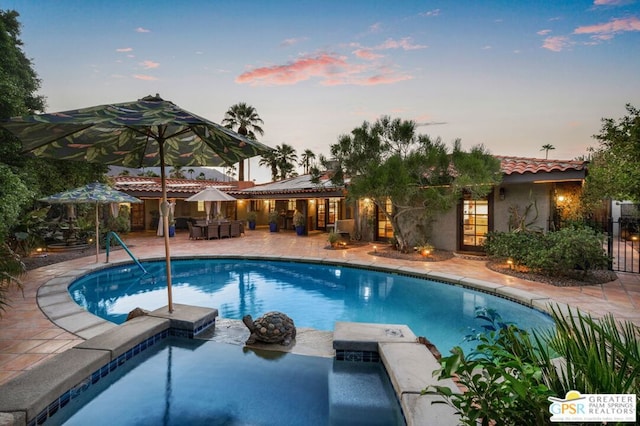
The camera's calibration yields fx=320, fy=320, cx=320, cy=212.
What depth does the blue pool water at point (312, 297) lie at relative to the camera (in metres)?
6.31

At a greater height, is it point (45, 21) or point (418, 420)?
point (45, 21)

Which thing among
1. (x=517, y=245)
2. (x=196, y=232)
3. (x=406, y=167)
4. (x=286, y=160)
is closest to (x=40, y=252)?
(x=196, y=232)

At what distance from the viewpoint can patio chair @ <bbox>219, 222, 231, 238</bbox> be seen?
16.8 meters

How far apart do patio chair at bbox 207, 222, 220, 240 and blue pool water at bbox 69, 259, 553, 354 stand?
529 centimetres

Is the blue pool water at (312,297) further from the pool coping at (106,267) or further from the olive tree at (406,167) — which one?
the olive tree at (406,167)

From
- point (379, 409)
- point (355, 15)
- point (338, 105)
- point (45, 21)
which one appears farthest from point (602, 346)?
point (45, 21)

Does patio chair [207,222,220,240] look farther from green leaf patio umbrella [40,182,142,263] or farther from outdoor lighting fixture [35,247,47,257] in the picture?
outdoor lighting fixture [35,247,47,257]

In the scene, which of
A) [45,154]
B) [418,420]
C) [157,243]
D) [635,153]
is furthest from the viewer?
[157,243]

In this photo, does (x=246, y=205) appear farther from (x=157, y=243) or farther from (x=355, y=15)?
(x=355, y=15)

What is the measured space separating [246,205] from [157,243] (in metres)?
9.73

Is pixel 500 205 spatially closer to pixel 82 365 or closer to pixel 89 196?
pixel 82 365

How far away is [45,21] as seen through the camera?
37.2 feet

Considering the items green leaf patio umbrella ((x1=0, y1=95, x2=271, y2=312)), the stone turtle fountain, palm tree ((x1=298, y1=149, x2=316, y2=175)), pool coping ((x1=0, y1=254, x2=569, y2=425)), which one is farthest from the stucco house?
palm tree ((x1=298, y1=149, x2=316, y2=175))

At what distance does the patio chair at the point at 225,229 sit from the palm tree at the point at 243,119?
13823mm
